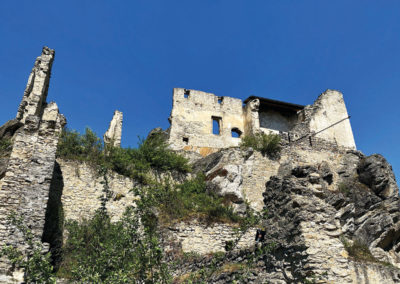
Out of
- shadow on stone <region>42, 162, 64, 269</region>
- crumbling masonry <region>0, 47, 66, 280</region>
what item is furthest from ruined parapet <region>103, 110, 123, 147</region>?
crumbling masonry <region>0, 47, 66, 280</region>

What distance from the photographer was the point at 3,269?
29.6 ft

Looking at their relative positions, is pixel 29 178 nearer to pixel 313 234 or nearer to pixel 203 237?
pixel 203 237

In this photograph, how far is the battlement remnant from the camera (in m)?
24.7

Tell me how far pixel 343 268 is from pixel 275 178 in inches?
119

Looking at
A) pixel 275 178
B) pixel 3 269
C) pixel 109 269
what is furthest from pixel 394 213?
pixel 3 269

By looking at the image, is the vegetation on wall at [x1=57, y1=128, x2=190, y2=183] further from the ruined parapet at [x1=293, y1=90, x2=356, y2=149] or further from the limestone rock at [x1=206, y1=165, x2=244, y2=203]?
the ruined parapet at [x1=293, y1=90, x2=356, y2=149]

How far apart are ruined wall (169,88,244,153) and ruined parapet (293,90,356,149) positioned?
479cm

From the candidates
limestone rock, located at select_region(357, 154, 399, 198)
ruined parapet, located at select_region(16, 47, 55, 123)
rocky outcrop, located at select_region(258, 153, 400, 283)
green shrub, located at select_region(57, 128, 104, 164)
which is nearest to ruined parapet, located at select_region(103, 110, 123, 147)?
ruined parapet, located at select_region(16, 47, 55, 123)

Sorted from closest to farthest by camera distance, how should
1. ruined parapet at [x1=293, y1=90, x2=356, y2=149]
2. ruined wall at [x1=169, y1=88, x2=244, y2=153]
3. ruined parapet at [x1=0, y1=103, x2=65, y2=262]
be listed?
1. ruined parapet at [x1=0, y1=103, x2=65, y2=262]
2. ruined wall at [x1=169, y1=88, x2=244, y2=153]
3. ruined parapet at [x1=293, y1=90, x2=356, y2=149]

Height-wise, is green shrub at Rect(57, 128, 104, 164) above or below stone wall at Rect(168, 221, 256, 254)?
above

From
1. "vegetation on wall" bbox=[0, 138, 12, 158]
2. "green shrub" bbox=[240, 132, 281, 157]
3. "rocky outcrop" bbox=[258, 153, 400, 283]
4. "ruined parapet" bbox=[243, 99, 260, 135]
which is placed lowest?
"rocky outcrop" bbox=[258, 153, 400, 283]

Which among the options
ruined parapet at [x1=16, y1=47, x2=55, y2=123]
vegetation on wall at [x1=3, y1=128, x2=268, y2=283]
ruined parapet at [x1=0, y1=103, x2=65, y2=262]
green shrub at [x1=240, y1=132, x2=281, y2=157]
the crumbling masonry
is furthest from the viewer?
green shrub at [x1=240, y1=132, x2=281, y2=157]

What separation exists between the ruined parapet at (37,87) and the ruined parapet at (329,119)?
15.9 metres

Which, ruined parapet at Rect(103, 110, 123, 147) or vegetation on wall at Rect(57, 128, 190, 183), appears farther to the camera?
ruined parapet at Rect(103, 110, 123, 147)
